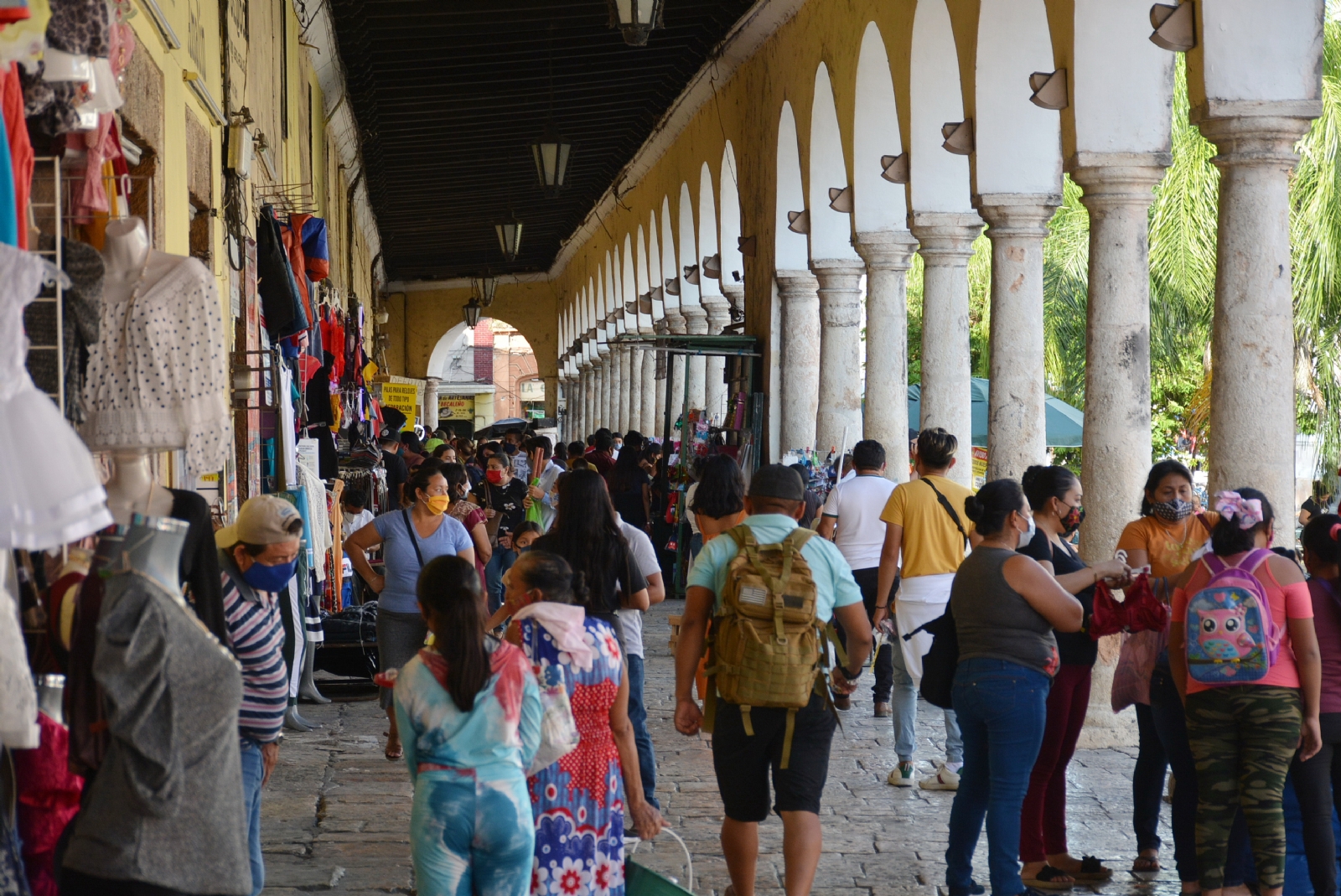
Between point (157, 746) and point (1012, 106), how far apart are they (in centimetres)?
818

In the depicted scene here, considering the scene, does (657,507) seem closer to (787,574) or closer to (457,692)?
(787,574)

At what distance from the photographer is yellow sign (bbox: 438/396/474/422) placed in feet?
188

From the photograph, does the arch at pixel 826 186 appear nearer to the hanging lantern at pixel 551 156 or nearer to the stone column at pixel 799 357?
the stone column at pixel 799 357

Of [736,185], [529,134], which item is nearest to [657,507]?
[736,185]

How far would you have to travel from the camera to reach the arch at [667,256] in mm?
22109

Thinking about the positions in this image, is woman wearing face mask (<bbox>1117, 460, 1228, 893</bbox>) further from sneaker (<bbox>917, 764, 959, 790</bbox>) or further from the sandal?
sneaker (<bbox>917, 764, 959, 790</bbox>)

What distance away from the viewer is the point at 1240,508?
197 inches

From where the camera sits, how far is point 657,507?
53.1ft

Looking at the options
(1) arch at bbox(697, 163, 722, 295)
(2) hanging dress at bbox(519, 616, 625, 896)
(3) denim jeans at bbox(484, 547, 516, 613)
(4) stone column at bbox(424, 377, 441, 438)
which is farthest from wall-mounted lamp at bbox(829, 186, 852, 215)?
(4) stone column at bbox(424, 377, 441, 438)

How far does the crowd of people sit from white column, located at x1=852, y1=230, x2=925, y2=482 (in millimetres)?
6390

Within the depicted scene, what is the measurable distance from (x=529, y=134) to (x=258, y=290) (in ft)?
43.0

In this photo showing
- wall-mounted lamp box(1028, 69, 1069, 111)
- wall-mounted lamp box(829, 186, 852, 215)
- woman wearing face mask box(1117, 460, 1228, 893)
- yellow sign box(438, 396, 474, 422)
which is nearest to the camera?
woman wearing face mask box(1117, 460, 1228, 893)

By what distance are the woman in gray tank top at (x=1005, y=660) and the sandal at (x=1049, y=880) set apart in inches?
17.9

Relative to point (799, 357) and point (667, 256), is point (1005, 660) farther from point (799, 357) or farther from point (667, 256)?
point (667, 256)
